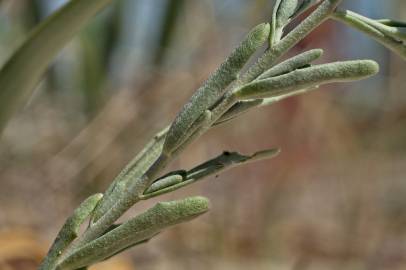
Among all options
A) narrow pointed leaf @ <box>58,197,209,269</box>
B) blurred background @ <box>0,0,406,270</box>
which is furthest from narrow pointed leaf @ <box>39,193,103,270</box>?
blurred background @ <box>0,0,406,270</box>

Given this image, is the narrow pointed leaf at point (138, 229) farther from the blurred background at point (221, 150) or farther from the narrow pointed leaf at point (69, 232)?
the blurred background at point (221, 150)

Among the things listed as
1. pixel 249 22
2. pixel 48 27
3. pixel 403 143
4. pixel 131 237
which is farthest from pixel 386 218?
pixel 131 237

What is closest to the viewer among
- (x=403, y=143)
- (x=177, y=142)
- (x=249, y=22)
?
(x=177, y=142)

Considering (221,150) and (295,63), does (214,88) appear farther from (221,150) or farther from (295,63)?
(221,150)

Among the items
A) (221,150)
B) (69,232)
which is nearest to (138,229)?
(69,232)

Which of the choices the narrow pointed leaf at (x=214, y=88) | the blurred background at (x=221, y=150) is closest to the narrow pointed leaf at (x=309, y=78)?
the narrow pointed leaf at (x=214, y=88)

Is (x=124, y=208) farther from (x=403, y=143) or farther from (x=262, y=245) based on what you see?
(x=403, y=143)

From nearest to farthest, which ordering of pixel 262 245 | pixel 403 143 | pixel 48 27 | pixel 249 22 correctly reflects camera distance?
pixel 48 27
pixel 262 245
pixel 249 22
pixel 403 143

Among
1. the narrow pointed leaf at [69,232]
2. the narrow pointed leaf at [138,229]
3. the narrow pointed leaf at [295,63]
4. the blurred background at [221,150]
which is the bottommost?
the narrow pointed leaf at [138,229]
